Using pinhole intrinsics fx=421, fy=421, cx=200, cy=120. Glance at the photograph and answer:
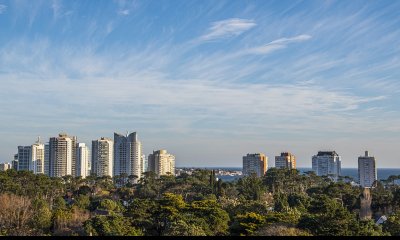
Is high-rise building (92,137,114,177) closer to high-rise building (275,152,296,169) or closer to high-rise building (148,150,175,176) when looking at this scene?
high-rise building (148,150,175,176)

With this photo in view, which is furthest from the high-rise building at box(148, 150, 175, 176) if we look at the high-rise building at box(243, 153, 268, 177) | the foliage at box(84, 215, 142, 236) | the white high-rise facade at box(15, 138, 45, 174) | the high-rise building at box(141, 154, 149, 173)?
the foliage at box(84, 215, 142, 236)

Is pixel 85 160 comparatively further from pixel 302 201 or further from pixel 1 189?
pixel 302 201

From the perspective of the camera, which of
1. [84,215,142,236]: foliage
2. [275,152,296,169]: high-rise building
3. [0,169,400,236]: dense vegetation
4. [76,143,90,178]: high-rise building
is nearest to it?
[0,169,400,236]: dense vegetation

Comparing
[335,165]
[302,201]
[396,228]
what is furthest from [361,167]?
[396,228]

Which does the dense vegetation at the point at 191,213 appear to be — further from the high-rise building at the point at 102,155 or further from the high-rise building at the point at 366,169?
the high-rise building at the point at 366,169

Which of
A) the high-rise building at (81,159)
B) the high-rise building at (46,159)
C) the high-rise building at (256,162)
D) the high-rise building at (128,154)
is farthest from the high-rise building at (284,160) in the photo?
the high-rise building at (46,159)

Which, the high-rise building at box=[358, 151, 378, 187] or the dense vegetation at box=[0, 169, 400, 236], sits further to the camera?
the high-rise building at box=[358, 151, 378, 187]
